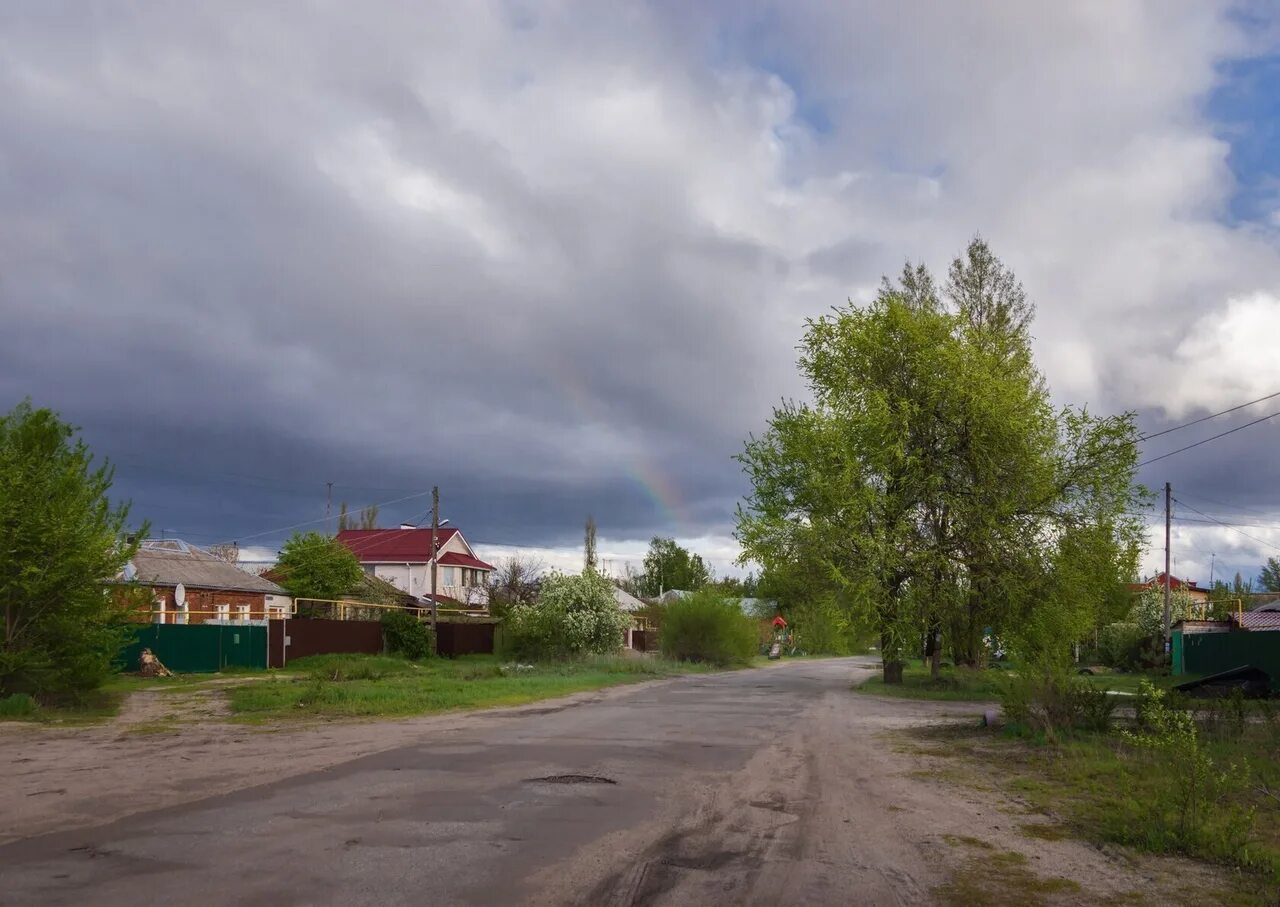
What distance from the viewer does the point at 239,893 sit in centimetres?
593

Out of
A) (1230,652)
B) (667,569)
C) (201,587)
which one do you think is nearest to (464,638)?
(201,587)

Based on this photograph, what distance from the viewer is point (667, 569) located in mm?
131875

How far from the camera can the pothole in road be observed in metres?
10.4

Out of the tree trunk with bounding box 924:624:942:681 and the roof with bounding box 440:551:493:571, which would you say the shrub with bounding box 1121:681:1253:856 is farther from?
the roof with bounding box 440:551:493:571

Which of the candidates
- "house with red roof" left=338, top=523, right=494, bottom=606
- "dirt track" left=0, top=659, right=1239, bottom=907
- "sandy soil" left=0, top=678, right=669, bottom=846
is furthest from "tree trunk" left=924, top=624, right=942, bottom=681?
"house with red roof" left=338, top=523, right=494, bottom=606

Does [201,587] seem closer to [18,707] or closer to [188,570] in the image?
[188,570]

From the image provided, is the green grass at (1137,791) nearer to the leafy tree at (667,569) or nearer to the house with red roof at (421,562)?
the house with red roof at (421,562)

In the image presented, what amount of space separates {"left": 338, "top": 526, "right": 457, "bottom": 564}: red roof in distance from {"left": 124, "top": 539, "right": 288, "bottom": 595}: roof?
26939mm

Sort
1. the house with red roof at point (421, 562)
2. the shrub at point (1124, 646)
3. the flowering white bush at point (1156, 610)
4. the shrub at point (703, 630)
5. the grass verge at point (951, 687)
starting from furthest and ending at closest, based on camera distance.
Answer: the house with red roof at point (421, 562)
the shrub at point (703, 630)
the flowering white bush at point (1156, 610)
the shrub at point (1124, 646)
the grass verge at point (951, 687)

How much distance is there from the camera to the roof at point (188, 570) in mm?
37312

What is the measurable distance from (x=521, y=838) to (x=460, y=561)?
70.1 meters

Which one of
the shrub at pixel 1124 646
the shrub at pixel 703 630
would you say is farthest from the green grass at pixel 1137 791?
the shrub at pixel 703 630

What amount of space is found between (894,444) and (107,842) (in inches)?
907

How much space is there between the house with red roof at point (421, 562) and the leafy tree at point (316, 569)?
16148 millimetres
